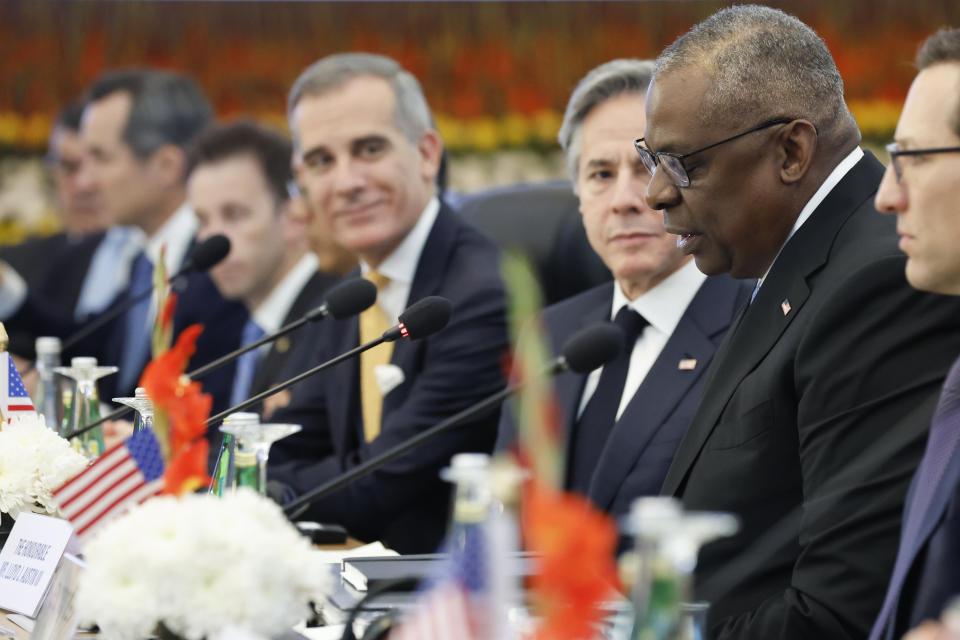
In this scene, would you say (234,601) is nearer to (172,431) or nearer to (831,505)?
(172,431)

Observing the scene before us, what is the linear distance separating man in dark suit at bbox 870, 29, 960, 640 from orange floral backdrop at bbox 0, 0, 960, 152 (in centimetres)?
388

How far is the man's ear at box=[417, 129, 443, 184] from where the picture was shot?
9.89 feet

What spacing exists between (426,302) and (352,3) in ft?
13.6

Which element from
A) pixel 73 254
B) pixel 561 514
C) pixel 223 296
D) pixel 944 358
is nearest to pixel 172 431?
pixel 561 514

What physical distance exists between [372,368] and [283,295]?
1.32m

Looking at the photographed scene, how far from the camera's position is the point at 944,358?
1.50 meters

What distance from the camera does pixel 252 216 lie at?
4086mm

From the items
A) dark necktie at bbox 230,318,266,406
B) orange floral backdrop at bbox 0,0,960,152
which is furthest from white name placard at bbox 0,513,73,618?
orange floral backdrop at bbox 0,0,960,152

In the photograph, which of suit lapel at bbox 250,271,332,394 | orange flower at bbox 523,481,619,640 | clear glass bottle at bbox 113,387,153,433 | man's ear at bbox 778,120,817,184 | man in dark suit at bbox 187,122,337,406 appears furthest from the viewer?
man in dark suit at bbox 187,122,337,406

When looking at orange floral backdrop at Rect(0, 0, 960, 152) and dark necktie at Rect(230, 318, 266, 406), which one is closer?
dark necktie at Rect(230, 318, 266, 406)

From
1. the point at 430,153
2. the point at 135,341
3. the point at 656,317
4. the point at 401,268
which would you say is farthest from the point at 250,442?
the point at 135,341

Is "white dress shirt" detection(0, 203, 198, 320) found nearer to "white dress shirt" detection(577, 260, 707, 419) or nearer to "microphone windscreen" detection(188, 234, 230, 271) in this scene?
"microphone windscreen" detection(188, 234, 230, 271)

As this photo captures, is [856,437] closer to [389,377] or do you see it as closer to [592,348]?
[592,348]

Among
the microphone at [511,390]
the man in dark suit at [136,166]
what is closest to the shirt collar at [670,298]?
the microphone at [511,390]
